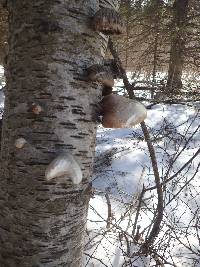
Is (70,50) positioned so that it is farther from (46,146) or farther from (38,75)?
(46,146)

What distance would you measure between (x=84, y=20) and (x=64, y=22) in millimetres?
66

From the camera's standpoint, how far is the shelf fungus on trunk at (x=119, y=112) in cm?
126

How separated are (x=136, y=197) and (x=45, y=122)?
256 centimetres

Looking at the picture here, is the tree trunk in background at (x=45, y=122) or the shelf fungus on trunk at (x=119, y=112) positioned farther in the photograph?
the shelf fungus on trunk at (x=119, y=112)

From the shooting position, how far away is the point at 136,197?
3479 millimetres

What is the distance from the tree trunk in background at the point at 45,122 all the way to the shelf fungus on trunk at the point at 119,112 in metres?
0.10

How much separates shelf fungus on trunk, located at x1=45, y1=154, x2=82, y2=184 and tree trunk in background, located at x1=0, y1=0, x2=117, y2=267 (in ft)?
0.11

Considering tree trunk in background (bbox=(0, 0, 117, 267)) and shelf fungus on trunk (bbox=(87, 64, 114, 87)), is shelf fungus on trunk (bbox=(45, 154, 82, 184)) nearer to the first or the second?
tree trunk in background (bbox=(0, 0, 117, 267))

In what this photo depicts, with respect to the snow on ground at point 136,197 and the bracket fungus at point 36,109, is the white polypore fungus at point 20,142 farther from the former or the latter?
the snow on ground at point 136,197

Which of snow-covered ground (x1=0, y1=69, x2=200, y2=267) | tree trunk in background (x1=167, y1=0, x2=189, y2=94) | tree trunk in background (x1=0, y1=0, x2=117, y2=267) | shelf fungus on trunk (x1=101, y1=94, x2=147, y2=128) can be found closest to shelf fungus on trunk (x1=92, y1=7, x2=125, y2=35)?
tree trunk in background (x1=0, y1=0, x2=117, y2=267)

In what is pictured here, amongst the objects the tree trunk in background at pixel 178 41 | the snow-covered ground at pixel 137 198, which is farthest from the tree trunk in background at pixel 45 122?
the tree trunk in background at pixel 178 41

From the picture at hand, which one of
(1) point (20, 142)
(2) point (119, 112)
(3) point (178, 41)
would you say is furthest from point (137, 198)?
(3) point (178, 41)

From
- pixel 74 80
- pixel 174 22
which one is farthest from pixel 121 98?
pixel 174 22

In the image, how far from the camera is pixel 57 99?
105 centimetres
